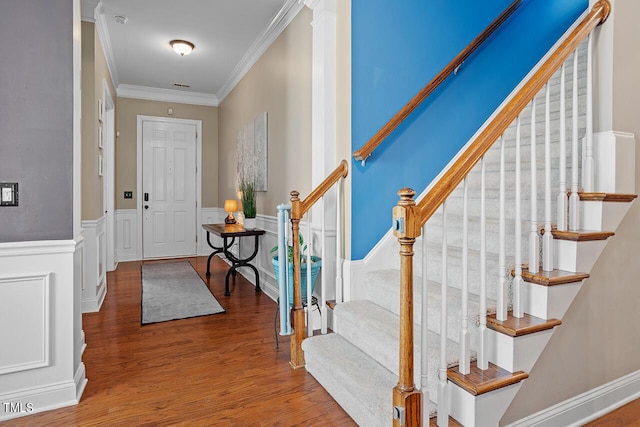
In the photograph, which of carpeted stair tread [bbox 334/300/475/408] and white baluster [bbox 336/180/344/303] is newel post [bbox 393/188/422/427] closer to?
carpeted stair tread [bbox 334/300/475/408]

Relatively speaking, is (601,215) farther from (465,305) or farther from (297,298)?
(297,298)

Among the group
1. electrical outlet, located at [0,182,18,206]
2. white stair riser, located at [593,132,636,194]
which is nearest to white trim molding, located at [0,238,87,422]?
electrical outlet, located at [0,182,18,206]

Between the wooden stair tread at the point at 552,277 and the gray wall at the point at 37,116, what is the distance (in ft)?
7.46

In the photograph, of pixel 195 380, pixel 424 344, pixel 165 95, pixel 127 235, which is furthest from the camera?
pixel 165 95

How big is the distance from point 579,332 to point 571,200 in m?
0.64

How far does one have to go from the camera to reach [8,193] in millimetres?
1840

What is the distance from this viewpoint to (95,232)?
3.54 m

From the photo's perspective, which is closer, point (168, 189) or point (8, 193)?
point (8, 193)

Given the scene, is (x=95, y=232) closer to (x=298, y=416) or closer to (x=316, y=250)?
(x=316, y=250)

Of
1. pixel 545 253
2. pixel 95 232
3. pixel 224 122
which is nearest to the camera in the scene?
pixel 545 253

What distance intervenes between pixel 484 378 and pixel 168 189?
5.87 meters

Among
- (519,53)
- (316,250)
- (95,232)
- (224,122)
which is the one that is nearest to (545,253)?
(316,250)

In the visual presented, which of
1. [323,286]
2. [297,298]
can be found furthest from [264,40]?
[297,298]

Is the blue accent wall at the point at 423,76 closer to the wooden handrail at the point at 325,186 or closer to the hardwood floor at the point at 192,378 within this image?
the wooden handrail at the point at 325,186
